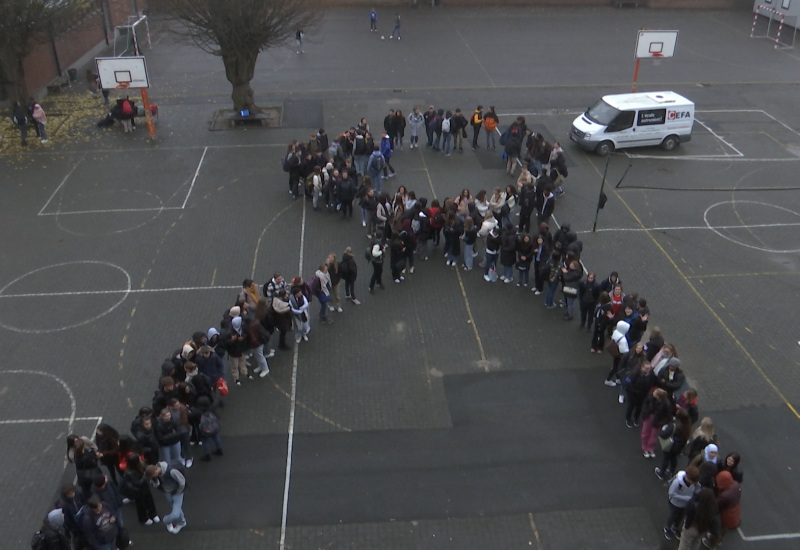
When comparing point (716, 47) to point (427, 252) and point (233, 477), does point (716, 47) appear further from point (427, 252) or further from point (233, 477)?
point (233, 477)

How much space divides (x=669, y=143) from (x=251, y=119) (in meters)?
14.9

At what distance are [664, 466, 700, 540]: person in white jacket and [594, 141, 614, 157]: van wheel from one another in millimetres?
15042

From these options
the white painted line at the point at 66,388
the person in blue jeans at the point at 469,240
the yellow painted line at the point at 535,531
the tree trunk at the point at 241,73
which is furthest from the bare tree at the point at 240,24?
the yellow painted line at the point at 535,531

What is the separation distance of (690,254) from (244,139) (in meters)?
15.2

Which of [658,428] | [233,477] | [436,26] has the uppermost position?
[436,26]

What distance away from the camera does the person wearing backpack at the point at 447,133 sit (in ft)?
72.8

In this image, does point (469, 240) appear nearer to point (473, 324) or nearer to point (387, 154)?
point (473, 324)

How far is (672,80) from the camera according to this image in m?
30.5

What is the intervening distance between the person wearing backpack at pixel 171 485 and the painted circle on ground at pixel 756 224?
1496 centimetres

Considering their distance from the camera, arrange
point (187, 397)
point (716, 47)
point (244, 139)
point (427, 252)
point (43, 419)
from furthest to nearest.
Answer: point (716, 47)
point (244, 139)
point (427, 252)
point (43, 419)
point (187, 397)

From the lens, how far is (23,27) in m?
22.3

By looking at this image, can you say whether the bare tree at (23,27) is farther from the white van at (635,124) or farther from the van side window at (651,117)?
the van side window at (651,117)

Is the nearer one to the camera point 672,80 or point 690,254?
point 690,254

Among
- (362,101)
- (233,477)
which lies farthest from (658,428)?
(362,101)
